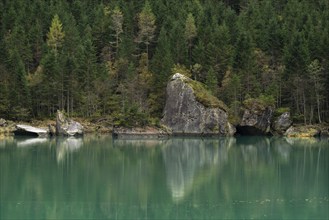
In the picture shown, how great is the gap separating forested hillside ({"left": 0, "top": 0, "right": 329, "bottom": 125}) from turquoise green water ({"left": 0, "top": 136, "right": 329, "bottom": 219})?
101 ft

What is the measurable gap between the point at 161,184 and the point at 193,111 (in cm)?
4744

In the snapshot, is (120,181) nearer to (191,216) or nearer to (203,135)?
(191,216)

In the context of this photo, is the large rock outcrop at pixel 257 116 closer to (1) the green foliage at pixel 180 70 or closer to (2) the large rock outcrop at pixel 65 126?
(1) the green foliage at pixel 180 70

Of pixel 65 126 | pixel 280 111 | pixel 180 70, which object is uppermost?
pixel 180 70

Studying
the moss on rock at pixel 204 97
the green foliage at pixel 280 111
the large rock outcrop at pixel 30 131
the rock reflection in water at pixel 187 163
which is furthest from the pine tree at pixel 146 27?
the rock reflection in water at pixel 187 163

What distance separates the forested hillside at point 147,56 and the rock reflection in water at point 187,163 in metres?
22.4

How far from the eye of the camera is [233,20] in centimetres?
10775

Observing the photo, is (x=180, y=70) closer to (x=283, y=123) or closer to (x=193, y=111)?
(x=193, y=111)

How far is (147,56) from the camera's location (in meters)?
97.8

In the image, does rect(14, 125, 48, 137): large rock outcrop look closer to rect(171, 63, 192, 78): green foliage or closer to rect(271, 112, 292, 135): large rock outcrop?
rect(171, 63, 192, 78): green foliage

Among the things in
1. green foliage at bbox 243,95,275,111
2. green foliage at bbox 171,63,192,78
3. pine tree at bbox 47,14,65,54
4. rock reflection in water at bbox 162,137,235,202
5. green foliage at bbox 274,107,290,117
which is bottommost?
rock reflection in water at bbox 162,137,235,202

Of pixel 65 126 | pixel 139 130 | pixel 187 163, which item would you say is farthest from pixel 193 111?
pixel 187 163

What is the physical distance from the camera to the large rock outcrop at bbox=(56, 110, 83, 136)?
7225cm

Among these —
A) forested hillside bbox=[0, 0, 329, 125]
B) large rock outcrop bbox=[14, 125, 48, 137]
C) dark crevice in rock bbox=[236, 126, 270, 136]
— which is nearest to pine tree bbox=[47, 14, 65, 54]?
forested hillside bbox=[0, 0, 329, 125]
